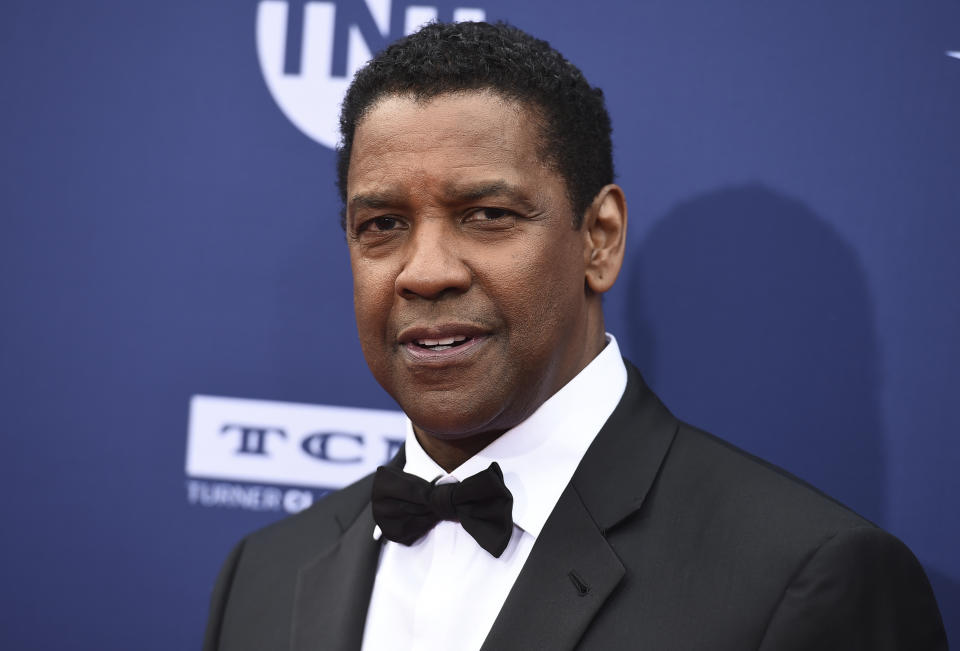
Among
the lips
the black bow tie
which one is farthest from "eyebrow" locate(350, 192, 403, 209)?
the black bow tie

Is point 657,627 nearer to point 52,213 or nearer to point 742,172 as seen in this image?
point 742,172

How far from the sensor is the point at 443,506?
1.65m

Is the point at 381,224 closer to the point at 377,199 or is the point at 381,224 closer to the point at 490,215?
the point at 377,199

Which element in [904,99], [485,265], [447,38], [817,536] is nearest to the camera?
[817,536]

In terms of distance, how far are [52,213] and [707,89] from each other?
5.44 feet

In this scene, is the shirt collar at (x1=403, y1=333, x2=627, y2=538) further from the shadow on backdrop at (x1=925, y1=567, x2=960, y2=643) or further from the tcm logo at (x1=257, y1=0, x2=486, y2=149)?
the tcm logo at (x1=257, y1=0, x2=486, y2=149)

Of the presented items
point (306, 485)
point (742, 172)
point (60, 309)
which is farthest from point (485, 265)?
point (60, 309)

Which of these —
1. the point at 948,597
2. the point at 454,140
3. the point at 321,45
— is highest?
the point at 321,45

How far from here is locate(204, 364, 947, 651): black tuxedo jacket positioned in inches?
54.1

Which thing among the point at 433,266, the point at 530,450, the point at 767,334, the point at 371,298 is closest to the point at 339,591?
the point at 530,450

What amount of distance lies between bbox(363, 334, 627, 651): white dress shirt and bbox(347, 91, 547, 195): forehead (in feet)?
1.34

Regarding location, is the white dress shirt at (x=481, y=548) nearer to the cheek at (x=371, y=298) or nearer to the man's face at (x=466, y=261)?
the man's face at (x=466, y=261)

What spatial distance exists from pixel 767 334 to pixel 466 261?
0.86 m

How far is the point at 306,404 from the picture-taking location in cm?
234
